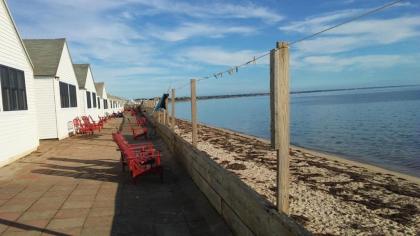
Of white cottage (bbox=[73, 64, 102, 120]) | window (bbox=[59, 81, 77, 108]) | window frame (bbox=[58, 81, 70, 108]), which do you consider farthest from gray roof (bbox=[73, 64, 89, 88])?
window frame (bbox=[58, 81, 70, 108])

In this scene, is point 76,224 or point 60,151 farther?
point 60,151

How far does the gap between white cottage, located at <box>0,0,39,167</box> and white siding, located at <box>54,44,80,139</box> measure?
11.9ft

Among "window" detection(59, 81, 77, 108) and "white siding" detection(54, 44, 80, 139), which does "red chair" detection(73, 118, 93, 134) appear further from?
"window" detection(59, 81, 77, 108)

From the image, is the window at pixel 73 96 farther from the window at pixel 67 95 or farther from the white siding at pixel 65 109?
the white siding at pixel 65 109

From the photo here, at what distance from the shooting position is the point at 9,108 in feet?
38.5

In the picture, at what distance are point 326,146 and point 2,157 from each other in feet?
58.7

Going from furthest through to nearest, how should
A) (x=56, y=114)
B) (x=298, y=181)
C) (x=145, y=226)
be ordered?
(x=56, y=114), (x=298, y=181), (x=145, y=226)

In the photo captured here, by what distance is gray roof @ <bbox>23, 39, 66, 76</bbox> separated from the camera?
1725 centimetres

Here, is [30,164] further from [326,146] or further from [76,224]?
[326,146]

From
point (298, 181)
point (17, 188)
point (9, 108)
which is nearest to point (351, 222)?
point (298, 181)

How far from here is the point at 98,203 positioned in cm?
670

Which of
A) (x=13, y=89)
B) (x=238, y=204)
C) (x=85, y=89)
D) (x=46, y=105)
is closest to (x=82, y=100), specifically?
(x=85, y=89)

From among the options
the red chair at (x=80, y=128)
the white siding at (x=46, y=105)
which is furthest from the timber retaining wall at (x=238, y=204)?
the red chair at (x=80, y=128)

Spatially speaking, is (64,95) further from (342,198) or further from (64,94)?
(342,198)
